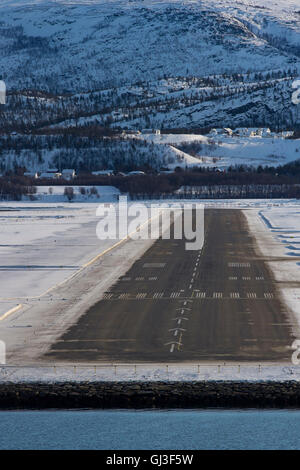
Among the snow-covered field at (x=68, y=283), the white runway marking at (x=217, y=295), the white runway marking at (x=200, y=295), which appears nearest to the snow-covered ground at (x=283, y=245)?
the snow-covered field at (x=68, y=283)

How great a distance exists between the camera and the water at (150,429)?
3772 cm

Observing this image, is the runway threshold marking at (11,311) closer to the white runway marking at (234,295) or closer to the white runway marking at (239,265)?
the white runway marking at (234,295)

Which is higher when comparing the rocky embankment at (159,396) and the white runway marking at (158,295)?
the rocky embankment at (159,396)

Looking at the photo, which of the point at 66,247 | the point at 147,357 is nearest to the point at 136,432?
the point at 147,357

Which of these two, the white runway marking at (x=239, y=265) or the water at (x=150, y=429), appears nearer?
the water at (x=150, y=429)

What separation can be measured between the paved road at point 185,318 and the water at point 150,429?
5.82 m

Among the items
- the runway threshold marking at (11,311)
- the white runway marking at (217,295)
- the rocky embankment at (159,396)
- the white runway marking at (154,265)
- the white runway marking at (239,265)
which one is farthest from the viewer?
the white runway marking at (154,265)

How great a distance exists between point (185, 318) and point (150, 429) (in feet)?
57.6

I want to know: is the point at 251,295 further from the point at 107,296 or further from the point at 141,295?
the point at 107,296

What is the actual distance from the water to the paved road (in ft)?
19.1

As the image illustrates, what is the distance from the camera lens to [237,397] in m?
41.8

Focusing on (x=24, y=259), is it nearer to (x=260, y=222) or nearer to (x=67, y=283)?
(x=67, y=283)

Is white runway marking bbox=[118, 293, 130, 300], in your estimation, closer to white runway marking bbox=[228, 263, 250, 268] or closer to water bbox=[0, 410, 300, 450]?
white runway marking bbox=[228, 263, 250, 268]
